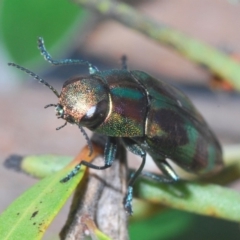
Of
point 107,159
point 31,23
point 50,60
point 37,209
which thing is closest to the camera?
point 37,209

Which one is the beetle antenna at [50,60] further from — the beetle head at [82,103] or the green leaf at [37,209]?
the green leaf at [37,209]

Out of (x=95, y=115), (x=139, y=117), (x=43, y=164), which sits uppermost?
(x=139, y=117)

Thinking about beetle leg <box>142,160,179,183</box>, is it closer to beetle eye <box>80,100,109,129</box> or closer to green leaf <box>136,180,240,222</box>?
green leaf <box>136,180,240,222</box>

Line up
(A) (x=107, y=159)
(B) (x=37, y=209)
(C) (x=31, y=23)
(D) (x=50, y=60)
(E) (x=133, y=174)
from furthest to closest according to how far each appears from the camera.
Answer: (C) (x=31, y=23)
(D) (x=50, y=60)
(E) (x=133, y=174)
(A) (x=107, y=159)
(B) (x=37, y=209)

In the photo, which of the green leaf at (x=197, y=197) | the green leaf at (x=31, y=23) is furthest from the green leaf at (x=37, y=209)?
the green leaf at (x=31, y=23)

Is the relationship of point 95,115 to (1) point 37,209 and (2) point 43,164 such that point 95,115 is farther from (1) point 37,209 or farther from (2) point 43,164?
(1) point 37,209

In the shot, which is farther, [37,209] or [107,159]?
[107,159]

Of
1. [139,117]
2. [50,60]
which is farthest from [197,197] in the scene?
[50,60]
